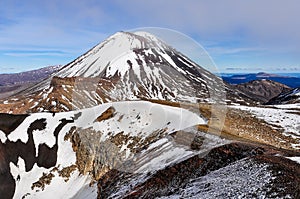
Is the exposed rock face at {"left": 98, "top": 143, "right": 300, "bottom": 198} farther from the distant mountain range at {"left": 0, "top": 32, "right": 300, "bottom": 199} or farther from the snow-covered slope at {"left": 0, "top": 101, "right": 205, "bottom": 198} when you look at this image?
the snow-covered slope at {"left": 0, "top": 101, "right": 205, "bottom": 198}

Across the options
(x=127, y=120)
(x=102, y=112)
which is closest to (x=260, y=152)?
(x=127, y=120)

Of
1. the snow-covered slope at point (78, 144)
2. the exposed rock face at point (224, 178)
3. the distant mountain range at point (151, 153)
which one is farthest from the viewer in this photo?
the snow-covered slope at point (78, 144)

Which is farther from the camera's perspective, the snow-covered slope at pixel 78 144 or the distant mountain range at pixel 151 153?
the snow-covered slope at pixel 78 144

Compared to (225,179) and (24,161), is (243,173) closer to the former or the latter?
(225,179)

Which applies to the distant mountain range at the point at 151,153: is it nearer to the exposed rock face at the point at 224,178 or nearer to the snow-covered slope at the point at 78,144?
the exposed rock face at the point at 224,178

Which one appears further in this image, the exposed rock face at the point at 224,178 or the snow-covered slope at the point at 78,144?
the snow-covered slope at the point at 78,144

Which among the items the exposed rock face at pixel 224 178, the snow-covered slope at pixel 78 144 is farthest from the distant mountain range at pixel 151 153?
the snow-covered slope at pixel 78 144

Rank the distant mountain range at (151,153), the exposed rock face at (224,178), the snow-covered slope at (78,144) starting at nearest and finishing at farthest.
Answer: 1. the exposed rock face at (224,178)
2. the distant mountain range at (151,153)
3. the snow-covered slope at (78,144)

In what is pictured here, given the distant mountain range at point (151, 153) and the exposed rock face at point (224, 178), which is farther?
the distant mountain range at point (151, 153)
